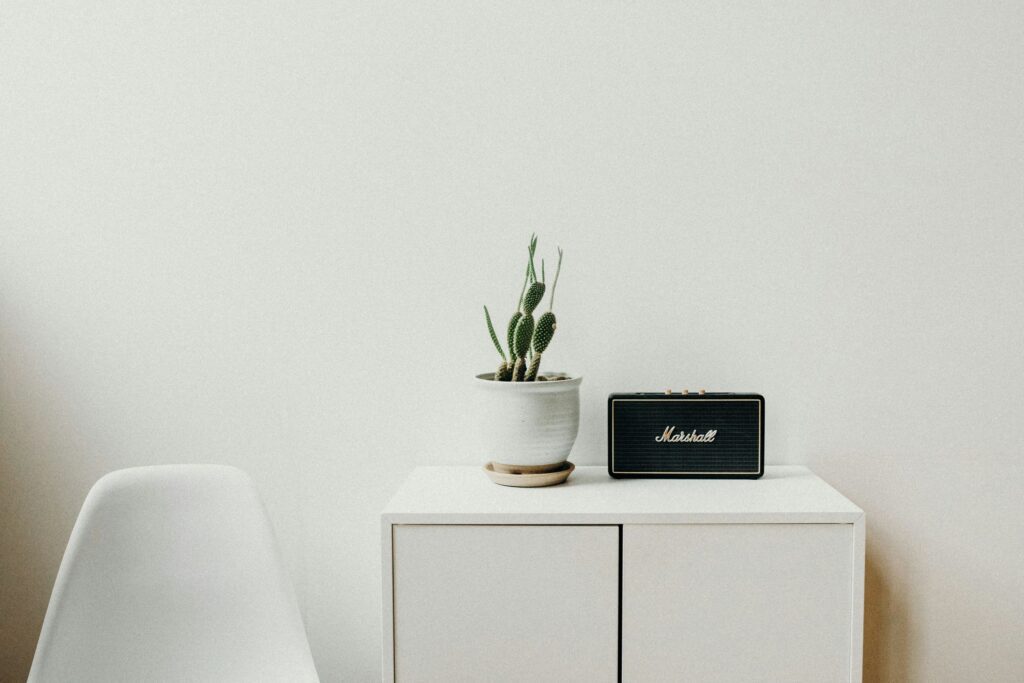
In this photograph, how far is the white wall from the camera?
1.57 meters

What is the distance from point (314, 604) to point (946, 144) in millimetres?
1638

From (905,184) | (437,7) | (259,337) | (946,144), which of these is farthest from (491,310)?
(946,144)

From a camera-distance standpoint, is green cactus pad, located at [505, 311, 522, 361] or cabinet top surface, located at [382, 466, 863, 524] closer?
cabinet top surface, located at [382, 466, 863, 524]

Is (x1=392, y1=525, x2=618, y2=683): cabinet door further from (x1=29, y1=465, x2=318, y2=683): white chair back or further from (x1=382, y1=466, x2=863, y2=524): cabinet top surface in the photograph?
(x1=29, y1=465, x2=318, y2=683): white chair back

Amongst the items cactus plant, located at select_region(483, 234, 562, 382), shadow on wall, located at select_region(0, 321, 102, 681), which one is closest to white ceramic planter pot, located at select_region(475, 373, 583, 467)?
cactus plant, located at select_region(483, 234, 562, 382)

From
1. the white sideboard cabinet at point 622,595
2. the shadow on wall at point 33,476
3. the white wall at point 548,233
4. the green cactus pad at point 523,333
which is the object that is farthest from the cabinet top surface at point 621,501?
the shadow on wall at point 33,476

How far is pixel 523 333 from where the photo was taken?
1436 mm

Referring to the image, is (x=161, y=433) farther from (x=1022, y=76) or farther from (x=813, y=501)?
(x=1022, y=76)

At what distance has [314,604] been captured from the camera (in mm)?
1687

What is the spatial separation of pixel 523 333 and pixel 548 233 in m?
0.27

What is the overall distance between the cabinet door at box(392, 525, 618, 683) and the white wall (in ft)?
1.20

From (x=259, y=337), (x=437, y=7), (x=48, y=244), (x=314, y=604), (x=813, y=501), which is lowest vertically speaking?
(x=314, y=604)

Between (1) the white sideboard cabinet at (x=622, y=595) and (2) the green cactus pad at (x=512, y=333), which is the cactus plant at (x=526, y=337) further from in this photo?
(1) the white sideboard cabinet at (x=622, y=595)

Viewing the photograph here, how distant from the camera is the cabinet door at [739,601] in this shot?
128 cm
